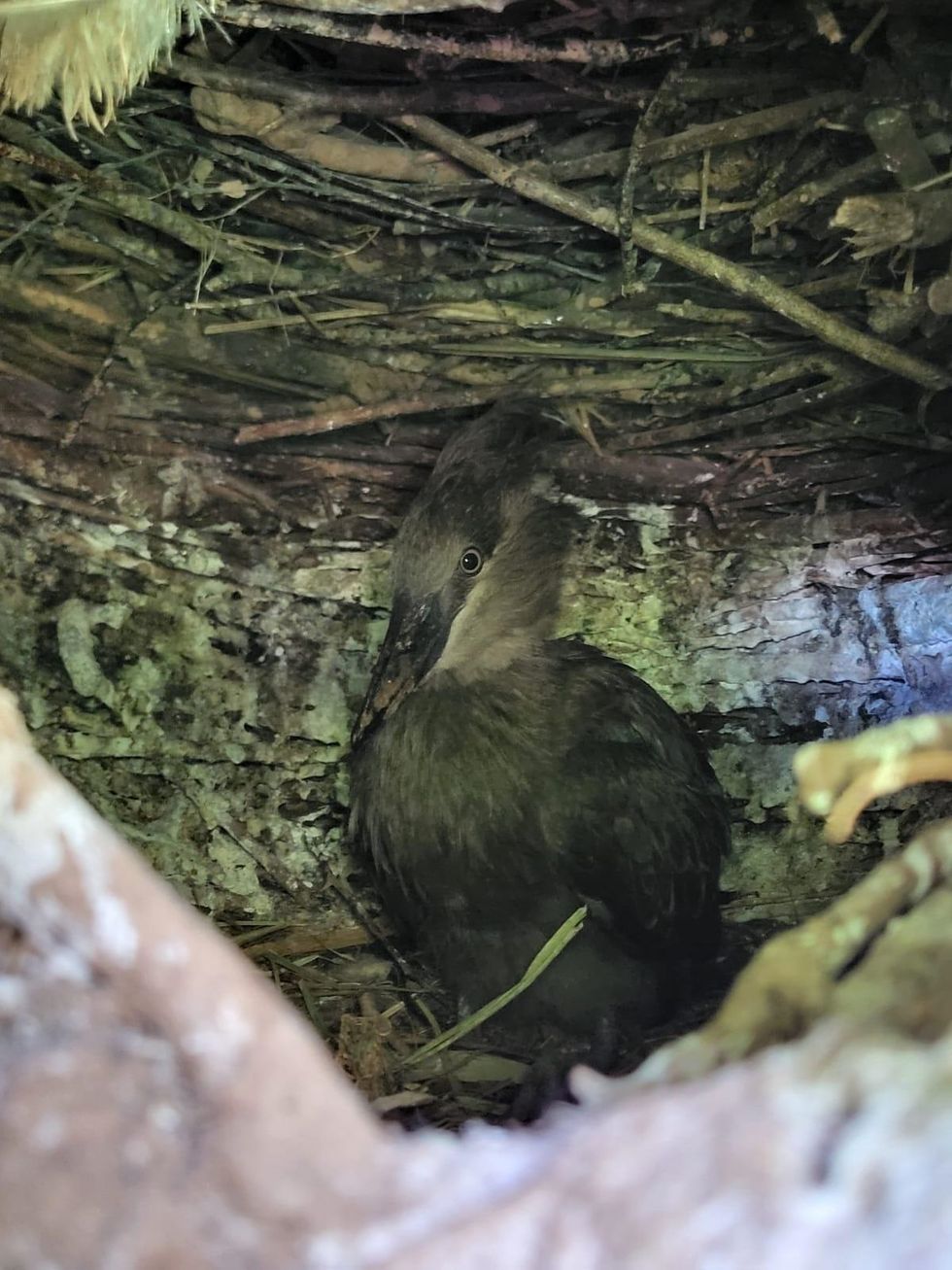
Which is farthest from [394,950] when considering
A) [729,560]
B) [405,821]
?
[729,560]

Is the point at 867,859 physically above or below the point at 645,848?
below

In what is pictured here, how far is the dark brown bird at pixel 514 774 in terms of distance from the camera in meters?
1.50

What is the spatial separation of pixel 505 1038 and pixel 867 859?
0.54m

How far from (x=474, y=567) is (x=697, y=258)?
1.69 ft

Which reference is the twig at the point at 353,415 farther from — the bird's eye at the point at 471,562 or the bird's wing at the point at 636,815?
the bird's wing at the point at 636,815

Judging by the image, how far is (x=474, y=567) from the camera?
166cm

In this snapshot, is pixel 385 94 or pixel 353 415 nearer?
pixel 385 94

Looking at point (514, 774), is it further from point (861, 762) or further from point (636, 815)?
point (861, 762)

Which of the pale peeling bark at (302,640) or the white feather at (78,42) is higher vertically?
the white feather at (78,42)

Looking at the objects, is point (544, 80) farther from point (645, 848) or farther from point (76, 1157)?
point (76, 1157)

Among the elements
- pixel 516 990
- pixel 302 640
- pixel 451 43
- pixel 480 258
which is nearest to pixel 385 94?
pixel 451 43

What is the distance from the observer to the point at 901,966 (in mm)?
630

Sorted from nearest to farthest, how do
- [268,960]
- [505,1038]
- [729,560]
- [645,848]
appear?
1. [505,1038]
2. [268,960]
3. [645,848]
4. [729,560]

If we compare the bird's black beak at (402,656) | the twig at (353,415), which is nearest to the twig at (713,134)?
the twig at (353,415)
